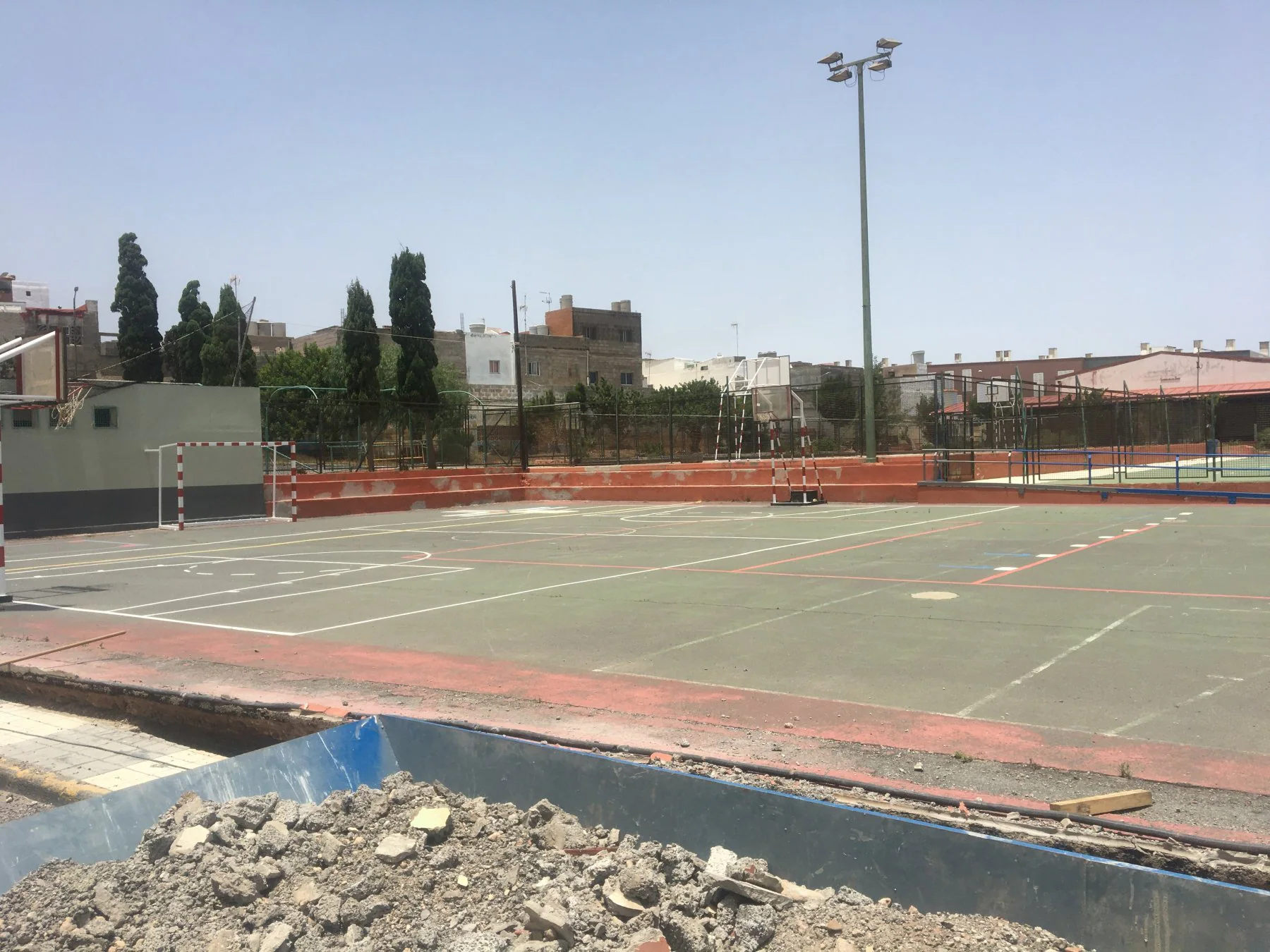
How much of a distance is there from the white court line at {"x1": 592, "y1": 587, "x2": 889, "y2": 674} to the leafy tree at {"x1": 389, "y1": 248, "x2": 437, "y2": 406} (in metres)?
46.3

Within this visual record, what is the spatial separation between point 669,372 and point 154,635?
274 feet

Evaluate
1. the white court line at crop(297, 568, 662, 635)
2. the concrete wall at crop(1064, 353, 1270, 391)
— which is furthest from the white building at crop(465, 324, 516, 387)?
the white court line at crop(297, 568, 662, 635)

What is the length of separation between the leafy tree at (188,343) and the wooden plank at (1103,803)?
5894 cm

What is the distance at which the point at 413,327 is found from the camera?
190 ft

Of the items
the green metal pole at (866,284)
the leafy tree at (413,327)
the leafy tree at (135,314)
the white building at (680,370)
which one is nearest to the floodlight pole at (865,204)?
the green metal pole at (866,284)

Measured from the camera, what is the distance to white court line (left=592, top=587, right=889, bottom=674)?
25.2ft

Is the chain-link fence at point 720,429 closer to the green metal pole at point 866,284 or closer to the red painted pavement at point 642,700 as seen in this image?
the green metal pole at point 866,284

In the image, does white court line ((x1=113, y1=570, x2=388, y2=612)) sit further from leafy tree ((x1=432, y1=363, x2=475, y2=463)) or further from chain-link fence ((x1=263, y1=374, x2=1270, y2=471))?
leafy tree ((x1=432, y1=363, x2=475, y2=463))

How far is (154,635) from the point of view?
9.54 metres

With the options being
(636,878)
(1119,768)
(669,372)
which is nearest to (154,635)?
(636,878)

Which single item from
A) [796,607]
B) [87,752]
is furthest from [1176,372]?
[87,752]

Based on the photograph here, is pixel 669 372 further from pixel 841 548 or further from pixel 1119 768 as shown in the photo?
pixel 1119 768

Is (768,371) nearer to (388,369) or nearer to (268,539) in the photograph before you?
(388,369)

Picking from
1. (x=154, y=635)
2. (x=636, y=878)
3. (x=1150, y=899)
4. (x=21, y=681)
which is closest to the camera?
(x=1150, y=899)
